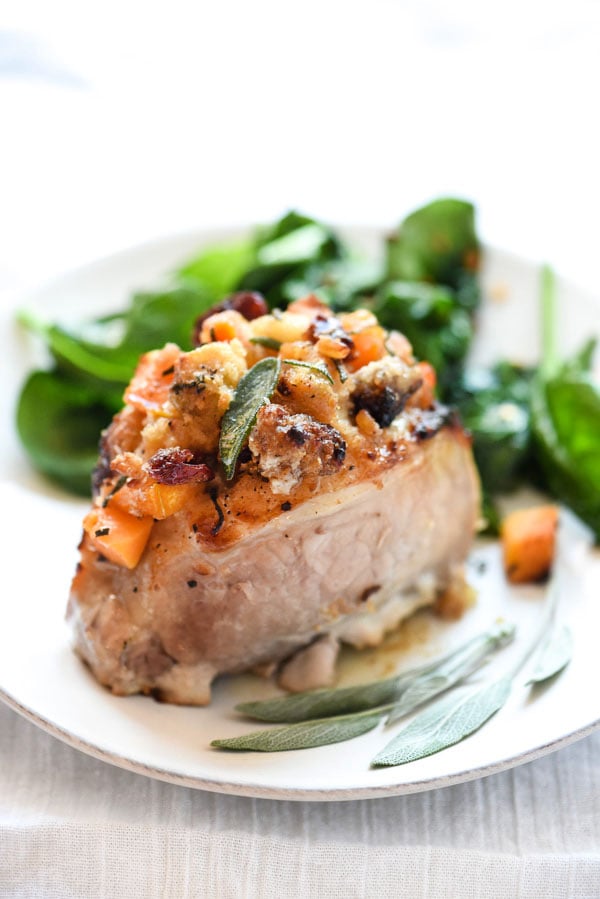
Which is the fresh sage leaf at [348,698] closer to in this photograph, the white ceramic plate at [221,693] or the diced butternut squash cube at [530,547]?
the white ceramic plate at [221,693]

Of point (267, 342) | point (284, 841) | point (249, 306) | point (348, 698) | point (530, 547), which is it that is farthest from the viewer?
point (530, 547)

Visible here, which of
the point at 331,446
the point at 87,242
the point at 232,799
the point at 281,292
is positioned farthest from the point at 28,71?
the point at 232,799

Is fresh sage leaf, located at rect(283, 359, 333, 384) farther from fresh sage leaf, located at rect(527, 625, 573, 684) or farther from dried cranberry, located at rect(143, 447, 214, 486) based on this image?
fresh sage leaf, located at rect(527, 625, 573, 684)

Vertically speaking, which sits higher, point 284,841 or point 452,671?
point 452,671

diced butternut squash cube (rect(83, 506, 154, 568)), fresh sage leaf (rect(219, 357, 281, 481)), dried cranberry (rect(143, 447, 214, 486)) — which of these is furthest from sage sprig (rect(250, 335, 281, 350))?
diced butternut squash cube (rect(83, 506, 154, 568))

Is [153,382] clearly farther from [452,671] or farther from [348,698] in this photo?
[452,671]

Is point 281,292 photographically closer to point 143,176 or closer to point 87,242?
point 87,242

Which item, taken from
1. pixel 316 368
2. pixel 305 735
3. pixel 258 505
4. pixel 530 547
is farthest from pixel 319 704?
pixel 530 547
